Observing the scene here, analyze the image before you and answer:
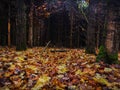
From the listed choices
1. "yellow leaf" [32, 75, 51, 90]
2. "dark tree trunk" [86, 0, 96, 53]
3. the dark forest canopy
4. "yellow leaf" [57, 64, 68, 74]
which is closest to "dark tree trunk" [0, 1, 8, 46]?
the dark forest canopy

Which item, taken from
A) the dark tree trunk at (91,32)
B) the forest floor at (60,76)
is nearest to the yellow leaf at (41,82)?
the forest floor at (60,76)

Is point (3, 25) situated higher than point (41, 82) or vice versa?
A: point (3, 25)

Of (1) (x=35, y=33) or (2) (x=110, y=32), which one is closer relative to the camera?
(2) (x=110, y=32)

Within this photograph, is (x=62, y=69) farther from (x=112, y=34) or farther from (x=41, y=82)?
(x=112, y=34)

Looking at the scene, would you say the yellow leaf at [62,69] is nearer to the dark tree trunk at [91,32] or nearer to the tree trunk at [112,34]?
the tree trunk at [112,34]

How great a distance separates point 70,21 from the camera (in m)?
22.2

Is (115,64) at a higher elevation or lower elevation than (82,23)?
lower

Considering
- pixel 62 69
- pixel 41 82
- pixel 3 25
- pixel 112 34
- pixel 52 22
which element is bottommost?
pixel 41 82

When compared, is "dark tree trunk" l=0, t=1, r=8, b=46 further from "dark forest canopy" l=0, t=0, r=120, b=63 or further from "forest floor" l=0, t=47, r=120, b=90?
"forest floor" l=0, t=47, r=120, b=90

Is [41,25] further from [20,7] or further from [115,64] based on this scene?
[115,64]

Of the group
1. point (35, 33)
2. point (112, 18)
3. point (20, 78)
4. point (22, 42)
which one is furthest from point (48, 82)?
point (35, 33)

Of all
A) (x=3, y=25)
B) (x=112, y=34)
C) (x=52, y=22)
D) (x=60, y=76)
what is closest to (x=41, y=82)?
(x=60, y=76)

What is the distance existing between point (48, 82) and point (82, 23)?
57.1ft

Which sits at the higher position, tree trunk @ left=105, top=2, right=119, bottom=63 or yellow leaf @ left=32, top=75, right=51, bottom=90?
tree trunk @ left=105, top=2, right=119, bottom=63
